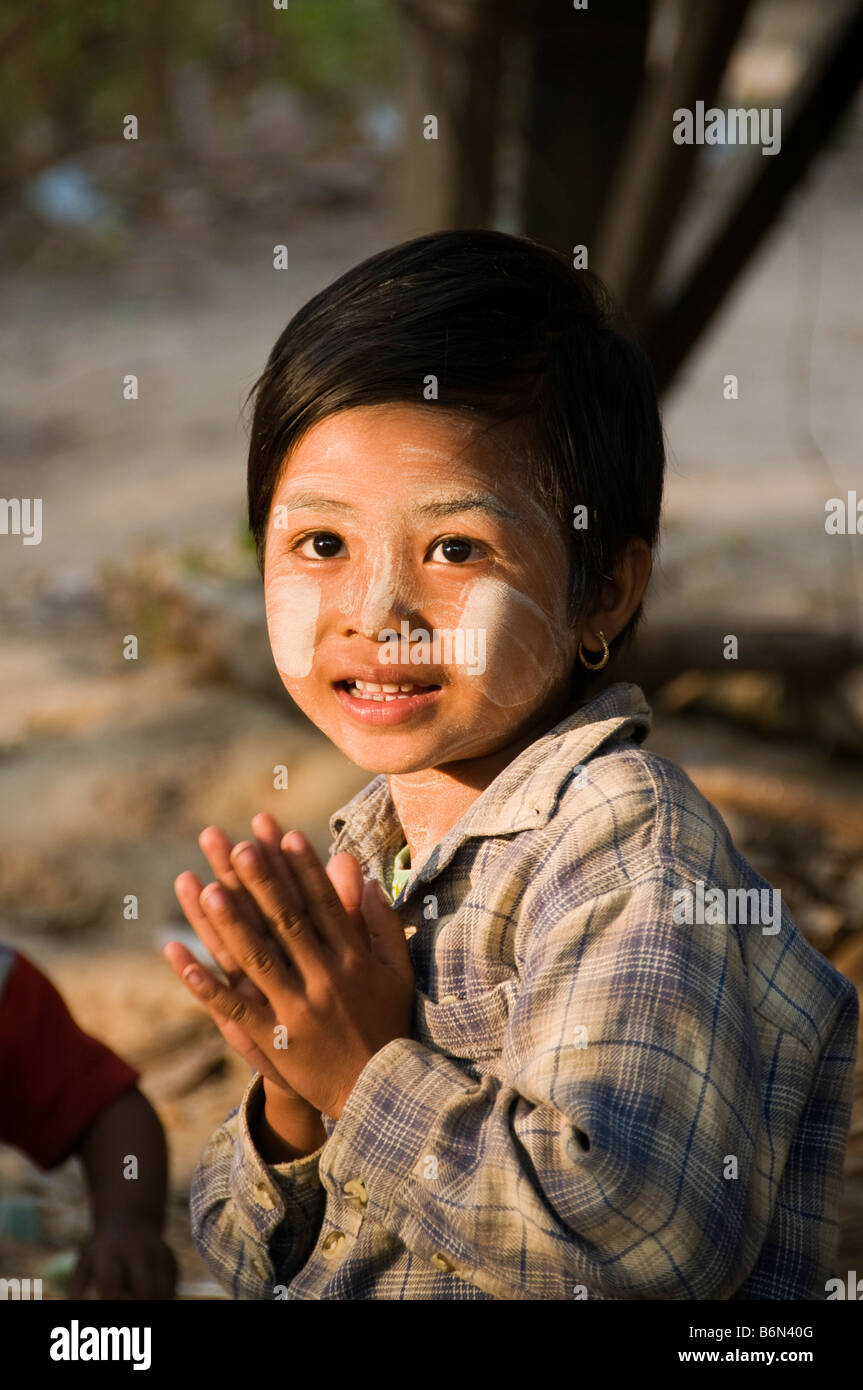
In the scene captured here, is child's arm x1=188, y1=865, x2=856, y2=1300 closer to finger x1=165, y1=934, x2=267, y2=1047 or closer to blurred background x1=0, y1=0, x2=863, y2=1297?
finger x1=165, y1=934, x2=267, y2=1047

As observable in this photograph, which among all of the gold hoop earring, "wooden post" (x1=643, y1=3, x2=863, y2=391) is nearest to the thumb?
the gold hoop earring

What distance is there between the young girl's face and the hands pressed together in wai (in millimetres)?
Answer: 156

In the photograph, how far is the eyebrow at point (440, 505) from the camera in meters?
1.29

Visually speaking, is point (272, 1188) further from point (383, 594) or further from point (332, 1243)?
point (383, 594)

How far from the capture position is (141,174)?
10.5 meters

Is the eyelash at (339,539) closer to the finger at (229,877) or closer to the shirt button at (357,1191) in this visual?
the finger at (229,877)

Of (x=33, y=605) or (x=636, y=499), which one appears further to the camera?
(x=33, y=605)

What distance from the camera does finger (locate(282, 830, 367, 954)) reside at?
1204 mm

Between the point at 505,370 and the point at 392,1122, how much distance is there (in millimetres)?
656

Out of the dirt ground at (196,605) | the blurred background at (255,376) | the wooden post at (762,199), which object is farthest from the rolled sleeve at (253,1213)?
the wooden post at (762,199)

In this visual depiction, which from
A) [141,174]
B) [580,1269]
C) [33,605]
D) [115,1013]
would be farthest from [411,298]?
[141,174]

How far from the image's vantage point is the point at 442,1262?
1233mm

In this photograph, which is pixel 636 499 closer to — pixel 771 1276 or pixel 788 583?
pixel 771 1276

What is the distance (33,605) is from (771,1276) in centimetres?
559
